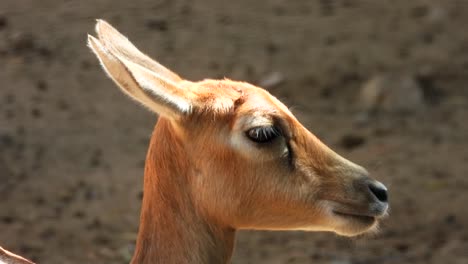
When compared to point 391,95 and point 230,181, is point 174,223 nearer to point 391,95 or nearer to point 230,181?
point 230,181

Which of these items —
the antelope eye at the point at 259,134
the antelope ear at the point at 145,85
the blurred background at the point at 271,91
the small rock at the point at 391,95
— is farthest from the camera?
the small rock at the point at 391,95

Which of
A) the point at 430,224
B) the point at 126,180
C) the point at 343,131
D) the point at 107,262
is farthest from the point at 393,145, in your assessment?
the point at 107,262

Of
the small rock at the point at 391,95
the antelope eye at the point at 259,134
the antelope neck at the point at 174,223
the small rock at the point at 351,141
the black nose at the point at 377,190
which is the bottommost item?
the antelope neck at the point at 174,223

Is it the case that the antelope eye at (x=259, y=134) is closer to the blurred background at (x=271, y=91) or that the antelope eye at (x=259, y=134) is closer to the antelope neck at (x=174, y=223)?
the antelope neck at (x=174, y=223)

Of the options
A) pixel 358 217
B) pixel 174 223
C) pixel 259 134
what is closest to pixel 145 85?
pixel 259 134

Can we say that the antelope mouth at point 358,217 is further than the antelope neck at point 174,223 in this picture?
Yes

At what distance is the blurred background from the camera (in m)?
9.10

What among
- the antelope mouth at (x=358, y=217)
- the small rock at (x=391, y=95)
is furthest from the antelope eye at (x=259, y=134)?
the small rock at (x=391, y=95)

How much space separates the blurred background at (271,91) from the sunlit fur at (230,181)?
3185mm

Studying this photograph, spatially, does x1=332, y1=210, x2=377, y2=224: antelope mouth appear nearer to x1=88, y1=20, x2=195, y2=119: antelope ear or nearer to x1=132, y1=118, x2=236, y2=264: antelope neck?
x1=132, y1=118, x2=236, y2=264: antelope neck

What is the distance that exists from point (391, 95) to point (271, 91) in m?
1.09

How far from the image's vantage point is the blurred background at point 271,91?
9.10 m

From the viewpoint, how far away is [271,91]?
1147 cm

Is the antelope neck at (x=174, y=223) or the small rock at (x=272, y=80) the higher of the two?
the small rock at (x=272, y=80)
